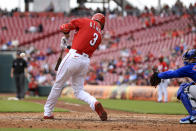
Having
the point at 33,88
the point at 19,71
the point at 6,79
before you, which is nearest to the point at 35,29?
the point at 6,79

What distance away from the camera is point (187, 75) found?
7.39 meters

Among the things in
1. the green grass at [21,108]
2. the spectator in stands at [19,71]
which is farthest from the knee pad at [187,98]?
the spectator in stands at [19,71]

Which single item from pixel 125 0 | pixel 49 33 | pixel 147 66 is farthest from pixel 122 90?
pixel 125 0

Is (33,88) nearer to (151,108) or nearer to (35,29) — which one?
(151,108)

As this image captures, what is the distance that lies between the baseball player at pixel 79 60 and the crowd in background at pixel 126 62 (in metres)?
11.3

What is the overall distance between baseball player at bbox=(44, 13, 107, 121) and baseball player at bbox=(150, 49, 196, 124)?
4.24 ft

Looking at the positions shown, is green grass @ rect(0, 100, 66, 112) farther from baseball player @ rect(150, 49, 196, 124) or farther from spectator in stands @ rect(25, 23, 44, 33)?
spectator in stands @ rect(25, 23, 44, 33)

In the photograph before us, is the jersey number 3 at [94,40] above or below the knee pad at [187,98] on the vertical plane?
above

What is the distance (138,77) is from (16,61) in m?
9.13

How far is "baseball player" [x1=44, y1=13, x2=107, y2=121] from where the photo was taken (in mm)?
7895

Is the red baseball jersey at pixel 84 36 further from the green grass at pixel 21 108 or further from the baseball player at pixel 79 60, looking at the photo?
the green grass at pixel 21 108

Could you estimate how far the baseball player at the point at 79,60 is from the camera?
7895 mm

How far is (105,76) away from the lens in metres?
26.2

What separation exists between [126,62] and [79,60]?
18274mm
